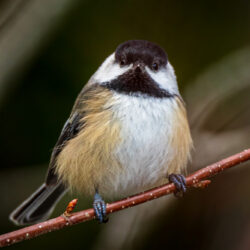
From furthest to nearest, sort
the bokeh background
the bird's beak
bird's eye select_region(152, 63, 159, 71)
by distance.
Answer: the bokeh background < bird's eye select_region(152, 63, 159, 71) < the bird's beak

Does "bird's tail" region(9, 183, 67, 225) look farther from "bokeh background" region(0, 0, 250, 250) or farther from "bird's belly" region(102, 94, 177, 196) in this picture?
"bird's belly" region(102, 94, 177, 196)

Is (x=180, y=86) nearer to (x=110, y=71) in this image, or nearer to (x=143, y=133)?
(x=110, y=71)

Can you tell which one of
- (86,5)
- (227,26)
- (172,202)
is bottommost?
(172,202)

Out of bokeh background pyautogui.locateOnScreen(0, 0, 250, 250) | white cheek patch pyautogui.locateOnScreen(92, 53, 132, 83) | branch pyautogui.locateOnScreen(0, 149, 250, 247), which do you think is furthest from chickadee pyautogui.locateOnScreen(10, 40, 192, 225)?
bokeh background pyautogui.locateOnScreen(0, 0, 250, 250)

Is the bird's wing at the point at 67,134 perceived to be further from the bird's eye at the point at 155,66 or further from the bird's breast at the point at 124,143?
the bird's eye at the point at 155,66

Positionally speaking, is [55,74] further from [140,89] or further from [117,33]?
[140,89]

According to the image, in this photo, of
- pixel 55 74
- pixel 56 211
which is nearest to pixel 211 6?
pixel 55 74
